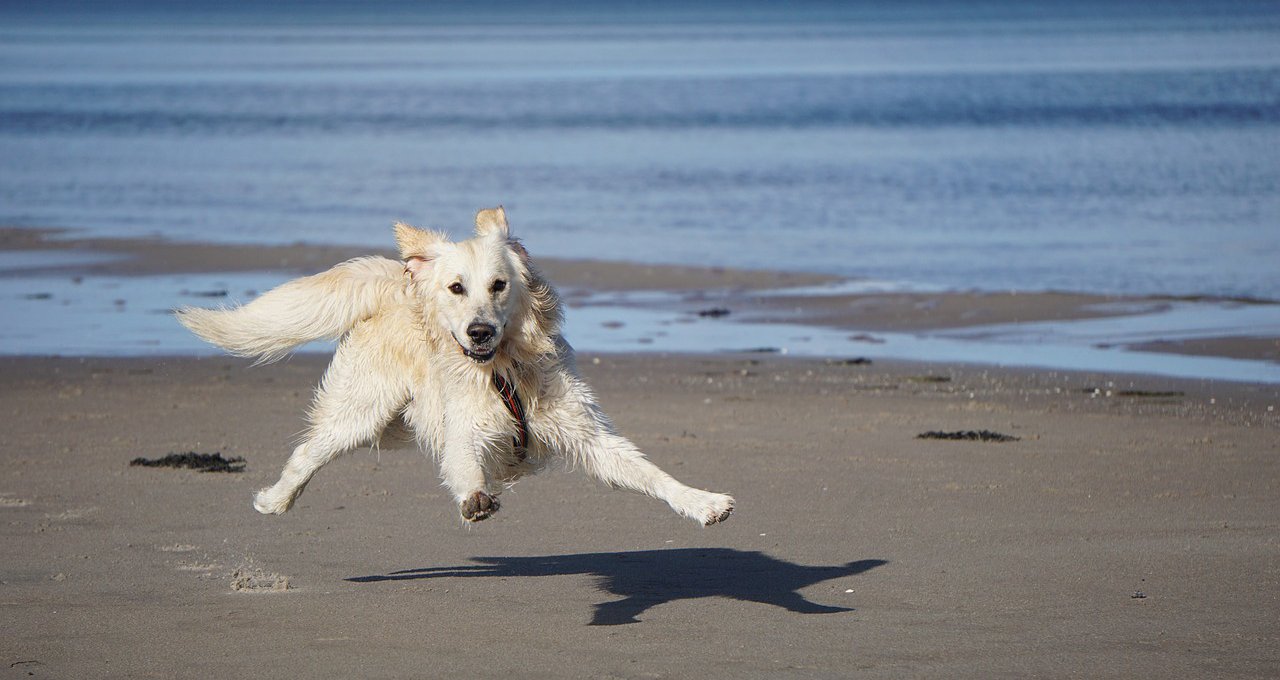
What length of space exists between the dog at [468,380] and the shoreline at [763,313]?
6003 mm

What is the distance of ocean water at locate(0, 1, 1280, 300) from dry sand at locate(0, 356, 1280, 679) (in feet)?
21.4

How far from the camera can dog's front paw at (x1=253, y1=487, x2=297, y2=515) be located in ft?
20.8

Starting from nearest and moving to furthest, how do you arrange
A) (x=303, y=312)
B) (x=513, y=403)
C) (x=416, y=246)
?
1. (x=513, y=403)
2. (x=416, y=246)
3. (x=303, y=312)

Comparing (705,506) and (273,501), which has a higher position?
(705,506)

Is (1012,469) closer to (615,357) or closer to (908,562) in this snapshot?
(908,562)

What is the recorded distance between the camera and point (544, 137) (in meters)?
33.9

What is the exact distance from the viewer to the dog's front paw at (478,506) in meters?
5.22

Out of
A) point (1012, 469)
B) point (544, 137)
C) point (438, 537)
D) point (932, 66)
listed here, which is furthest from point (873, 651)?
point (932, 66)

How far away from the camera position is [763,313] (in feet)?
46.3

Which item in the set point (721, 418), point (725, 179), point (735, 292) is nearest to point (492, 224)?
point (721, 418)

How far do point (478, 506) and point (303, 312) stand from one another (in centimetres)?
173

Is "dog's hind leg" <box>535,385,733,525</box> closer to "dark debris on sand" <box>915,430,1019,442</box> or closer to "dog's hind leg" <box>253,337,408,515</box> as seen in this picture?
"dog's hind leg" <box>253,337,408,515</box>

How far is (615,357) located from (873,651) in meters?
6.85

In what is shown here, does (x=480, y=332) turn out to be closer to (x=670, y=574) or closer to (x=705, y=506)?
(x=705, y=506)
